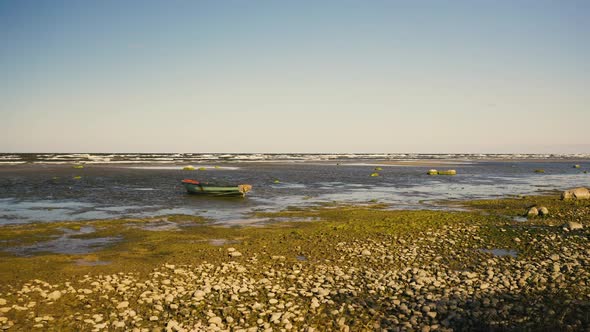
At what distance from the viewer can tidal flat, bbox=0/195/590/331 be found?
9992 millimetres

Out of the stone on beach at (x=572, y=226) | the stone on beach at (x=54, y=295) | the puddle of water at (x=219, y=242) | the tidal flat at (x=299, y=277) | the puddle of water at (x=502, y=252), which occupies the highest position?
the stone on beach at (x=572, y=226)

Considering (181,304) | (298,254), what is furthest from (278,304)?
(298,254)

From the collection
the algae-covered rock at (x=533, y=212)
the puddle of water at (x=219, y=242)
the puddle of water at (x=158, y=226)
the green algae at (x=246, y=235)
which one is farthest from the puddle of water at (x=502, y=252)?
the puddle of water at (x=158, y=226)

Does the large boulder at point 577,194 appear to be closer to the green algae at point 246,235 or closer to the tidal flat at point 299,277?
the green algae at point 246,235

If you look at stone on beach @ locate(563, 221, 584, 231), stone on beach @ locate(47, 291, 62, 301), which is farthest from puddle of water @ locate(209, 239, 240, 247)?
stone on beach @ locate(563, 221, 584, 231)

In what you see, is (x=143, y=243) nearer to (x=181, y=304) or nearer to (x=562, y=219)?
(x=181, y=304)

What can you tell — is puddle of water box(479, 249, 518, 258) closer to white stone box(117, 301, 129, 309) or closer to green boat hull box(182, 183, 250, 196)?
white stone box(117, 301, 129, 309)

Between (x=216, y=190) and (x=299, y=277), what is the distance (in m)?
26.6

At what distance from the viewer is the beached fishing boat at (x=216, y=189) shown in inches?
1491

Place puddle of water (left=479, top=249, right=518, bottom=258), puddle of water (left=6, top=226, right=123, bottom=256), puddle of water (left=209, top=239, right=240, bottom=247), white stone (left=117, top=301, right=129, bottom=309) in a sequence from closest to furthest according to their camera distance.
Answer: white stone (left=117, top=301, right=129, bottom=309) < puddle of water (left=479, top=249, right=518, bottom=258) < puddle of water (left=6, top=226, right=123, bottom=256) < puddle of water (left=209, top=239, right=240, bottom=247)

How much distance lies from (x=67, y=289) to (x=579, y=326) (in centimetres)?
1363

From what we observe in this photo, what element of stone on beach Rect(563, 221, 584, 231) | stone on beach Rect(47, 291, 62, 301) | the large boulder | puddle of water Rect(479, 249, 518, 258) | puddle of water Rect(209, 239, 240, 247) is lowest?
puddle of water Rect(479, 249, 518, 258)

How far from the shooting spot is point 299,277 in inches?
515

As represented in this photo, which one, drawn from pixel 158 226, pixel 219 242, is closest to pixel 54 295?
pixel 219 242
